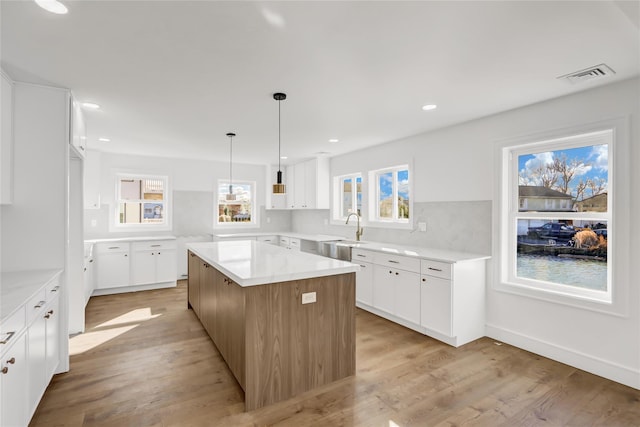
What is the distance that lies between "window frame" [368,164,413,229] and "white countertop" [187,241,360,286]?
1.93m

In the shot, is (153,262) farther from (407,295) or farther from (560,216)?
(560,216)

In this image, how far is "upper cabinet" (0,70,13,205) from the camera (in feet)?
7.44

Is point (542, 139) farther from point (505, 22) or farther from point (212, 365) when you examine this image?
point (212, 365)

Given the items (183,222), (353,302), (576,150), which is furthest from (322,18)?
(183,222)

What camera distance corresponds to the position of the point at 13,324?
1630 millimetres

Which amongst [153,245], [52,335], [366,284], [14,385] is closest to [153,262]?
[153,245]

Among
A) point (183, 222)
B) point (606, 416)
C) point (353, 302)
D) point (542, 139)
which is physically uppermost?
point (542, 139)

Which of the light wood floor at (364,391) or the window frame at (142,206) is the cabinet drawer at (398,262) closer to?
the light wood floor at (364,391)

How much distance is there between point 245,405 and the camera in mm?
2104

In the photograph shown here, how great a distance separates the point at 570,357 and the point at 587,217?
1210 millimetres

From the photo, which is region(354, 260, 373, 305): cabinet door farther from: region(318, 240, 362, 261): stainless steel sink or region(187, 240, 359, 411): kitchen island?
region(187, 240, 359, 411): kitchen island

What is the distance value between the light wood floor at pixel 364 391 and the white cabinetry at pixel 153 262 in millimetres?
2030

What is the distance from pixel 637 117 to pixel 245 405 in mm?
3512

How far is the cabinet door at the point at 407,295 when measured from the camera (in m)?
3.43
